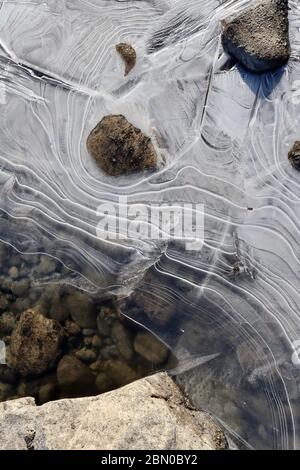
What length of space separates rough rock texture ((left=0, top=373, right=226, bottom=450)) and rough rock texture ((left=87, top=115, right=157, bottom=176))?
222cm

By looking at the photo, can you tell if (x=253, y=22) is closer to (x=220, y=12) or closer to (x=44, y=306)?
(x=220, y=12)

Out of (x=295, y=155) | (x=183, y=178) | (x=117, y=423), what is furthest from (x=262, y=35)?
(x=117, y=423)

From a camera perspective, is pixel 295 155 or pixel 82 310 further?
pixel 82 310

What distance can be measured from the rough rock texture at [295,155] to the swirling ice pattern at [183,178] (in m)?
0.09

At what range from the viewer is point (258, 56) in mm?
4434

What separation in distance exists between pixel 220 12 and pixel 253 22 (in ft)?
1.49

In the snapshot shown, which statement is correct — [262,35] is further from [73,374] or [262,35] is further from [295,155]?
[73,374]

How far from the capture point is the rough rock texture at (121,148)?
15.2ft

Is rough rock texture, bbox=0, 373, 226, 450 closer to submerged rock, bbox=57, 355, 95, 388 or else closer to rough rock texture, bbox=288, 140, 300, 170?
submerged rock, bbox=57, 355, 95, 388

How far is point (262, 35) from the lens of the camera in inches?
175

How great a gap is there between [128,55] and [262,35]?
4.64ft

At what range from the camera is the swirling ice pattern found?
445 centimetres

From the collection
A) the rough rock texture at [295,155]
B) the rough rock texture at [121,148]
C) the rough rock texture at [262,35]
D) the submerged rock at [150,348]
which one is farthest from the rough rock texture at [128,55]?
the submerged rock at [150,348]
